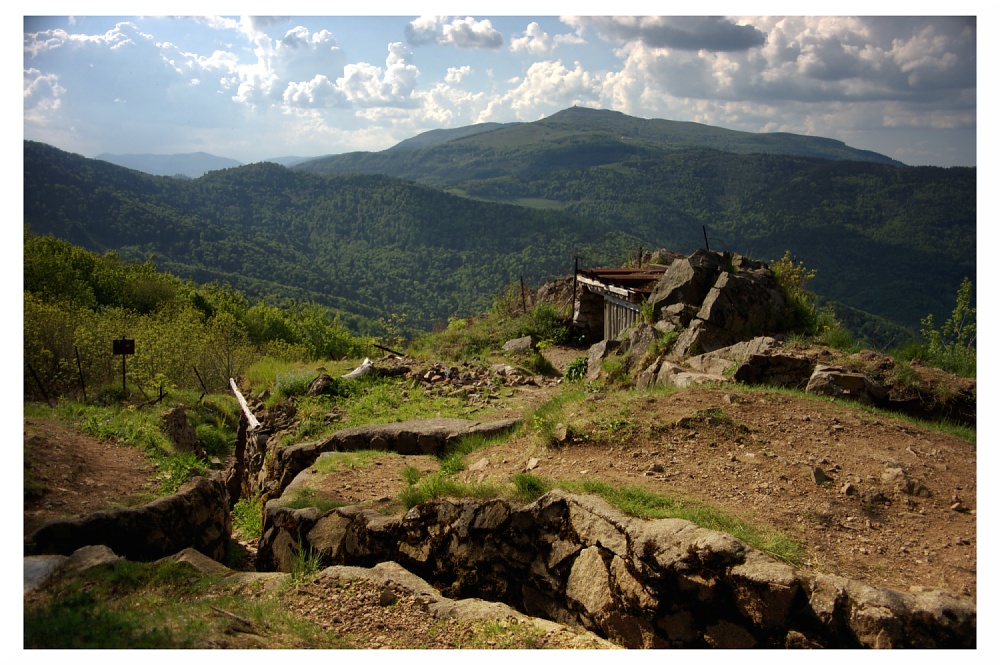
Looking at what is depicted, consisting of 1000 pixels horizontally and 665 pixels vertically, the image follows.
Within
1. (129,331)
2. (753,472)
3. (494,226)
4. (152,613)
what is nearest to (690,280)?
(753,472)

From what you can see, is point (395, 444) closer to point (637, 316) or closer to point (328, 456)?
point (328, 456)

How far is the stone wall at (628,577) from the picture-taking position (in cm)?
368

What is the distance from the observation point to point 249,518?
8.99 meters

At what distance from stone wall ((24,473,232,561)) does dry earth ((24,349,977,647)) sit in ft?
1.00

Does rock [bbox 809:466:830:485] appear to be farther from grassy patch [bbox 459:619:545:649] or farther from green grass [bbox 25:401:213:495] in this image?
Result: green grass [bbox 25:401:213:495]

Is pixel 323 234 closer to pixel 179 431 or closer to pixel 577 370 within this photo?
Result: pixel 179 431

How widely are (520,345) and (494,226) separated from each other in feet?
438

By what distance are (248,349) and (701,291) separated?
2007 centimetres

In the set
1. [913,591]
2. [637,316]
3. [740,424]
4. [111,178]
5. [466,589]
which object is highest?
[111,178]

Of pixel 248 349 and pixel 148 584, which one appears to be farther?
pixel 248 349

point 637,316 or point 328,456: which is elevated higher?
point 637,316

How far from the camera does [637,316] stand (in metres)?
12.8

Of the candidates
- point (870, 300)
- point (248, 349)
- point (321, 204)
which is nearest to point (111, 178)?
point (321, 204)

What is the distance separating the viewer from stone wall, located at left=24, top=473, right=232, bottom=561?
5.60m
